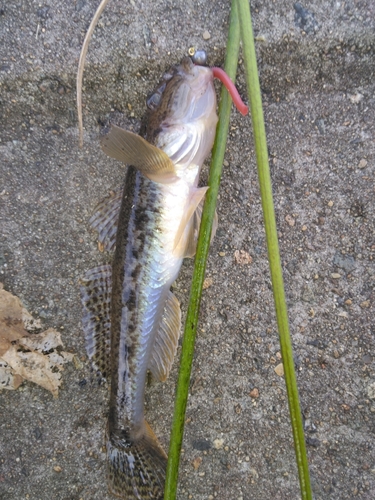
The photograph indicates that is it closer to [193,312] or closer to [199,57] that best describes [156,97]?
[199,57]

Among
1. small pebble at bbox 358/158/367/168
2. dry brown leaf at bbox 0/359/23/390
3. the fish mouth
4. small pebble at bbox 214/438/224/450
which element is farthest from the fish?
small pebble at bbox 358/158/367/168

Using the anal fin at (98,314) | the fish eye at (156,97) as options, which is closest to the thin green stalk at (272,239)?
the fish eye at (156,97)

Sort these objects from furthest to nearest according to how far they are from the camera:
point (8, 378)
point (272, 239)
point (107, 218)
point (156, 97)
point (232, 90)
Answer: point (8, 378) → point (107, 218) → point (156, 97) → point (232, 90) → point (272, 239)

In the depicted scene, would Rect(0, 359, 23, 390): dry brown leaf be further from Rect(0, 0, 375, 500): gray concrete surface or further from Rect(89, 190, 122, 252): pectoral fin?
Rect(89, 190, 122, 252): pectoral fin

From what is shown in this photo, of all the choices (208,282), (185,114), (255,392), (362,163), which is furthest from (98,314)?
(362,163)

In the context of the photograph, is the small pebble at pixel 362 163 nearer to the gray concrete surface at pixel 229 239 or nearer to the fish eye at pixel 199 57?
the gray concrete surface at pixel 229 239

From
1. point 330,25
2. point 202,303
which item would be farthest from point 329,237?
point 330,25
